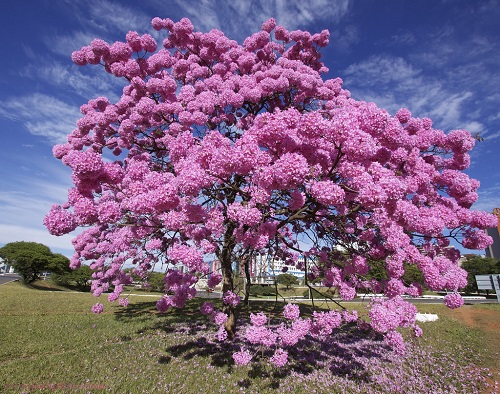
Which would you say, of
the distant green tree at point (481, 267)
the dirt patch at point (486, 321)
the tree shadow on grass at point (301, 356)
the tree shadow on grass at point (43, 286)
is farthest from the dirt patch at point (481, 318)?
the tree shadow on grass at point (43, 286)

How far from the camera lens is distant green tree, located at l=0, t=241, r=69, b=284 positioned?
30312 mm

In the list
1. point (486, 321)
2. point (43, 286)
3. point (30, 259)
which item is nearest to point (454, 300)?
point (486, 321)

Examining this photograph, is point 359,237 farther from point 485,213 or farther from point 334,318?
point 485,213

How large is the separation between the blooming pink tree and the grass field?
1.46 meters

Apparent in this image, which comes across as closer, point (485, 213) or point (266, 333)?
point (266, 333)

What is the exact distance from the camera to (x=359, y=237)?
21.0 ft

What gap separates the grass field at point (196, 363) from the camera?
6.49 meters

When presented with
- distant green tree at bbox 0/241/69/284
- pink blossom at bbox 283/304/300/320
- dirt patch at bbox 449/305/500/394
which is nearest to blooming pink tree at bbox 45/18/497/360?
pink blossom at bbox 283/304/300/320

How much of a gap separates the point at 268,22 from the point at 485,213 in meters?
9.72

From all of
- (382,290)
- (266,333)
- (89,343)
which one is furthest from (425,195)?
(89,343)

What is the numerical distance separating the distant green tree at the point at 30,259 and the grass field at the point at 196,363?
21.8 meters

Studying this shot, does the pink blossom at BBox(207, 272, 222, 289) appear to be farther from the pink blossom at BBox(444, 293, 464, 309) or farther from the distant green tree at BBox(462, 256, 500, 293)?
the distant green tree at BBox(462, 256, 500, 293)

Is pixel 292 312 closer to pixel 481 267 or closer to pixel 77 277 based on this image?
pixel 77 277

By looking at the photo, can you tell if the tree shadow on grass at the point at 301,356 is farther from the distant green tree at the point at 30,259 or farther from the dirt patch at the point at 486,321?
the distant green tree at the point at 30,259
